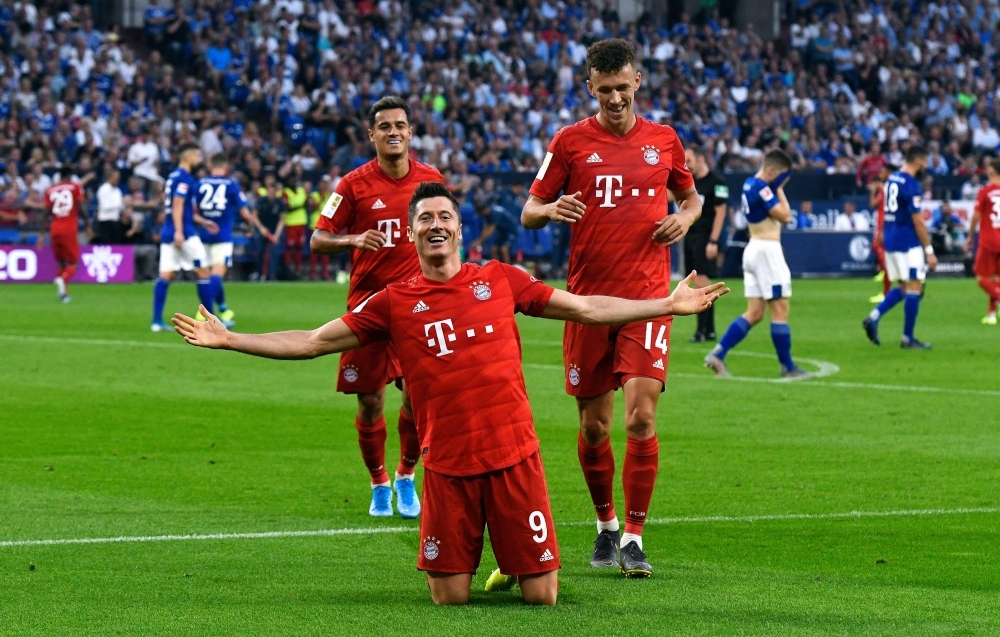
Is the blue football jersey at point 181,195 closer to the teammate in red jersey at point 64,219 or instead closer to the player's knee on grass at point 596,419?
the teammate in red jersey at point 64,219

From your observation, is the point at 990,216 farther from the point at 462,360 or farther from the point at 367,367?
the point at 462,360

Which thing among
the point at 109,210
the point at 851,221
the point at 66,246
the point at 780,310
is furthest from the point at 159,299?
the point at 851,221

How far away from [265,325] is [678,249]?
53.1ft

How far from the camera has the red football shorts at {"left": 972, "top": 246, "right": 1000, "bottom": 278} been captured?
22.7 m

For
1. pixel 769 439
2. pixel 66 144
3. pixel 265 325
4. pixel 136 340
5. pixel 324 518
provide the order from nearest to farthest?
pixel 324 518, pixel 769 439, pixel 136 340, pixel 265 325, pixel 66 144

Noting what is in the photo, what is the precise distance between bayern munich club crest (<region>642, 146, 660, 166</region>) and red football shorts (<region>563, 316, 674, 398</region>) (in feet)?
2.58

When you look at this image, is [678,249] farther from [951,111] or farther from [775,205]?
[775,205]

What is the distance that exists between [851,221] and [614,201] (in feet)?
99.9

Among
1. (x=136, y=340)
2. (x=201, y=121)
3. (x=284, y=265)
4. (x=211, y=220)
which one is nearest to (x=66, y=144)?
(x=201, y=121)

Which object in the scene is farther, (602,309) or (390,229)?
(390,229)

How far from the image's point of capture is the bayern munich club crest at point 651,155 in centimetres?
778

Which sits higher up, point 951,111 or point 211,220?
point 951,111

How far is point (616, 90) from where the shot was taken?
7.57 meters

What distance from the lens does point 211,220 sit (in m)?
22.2
